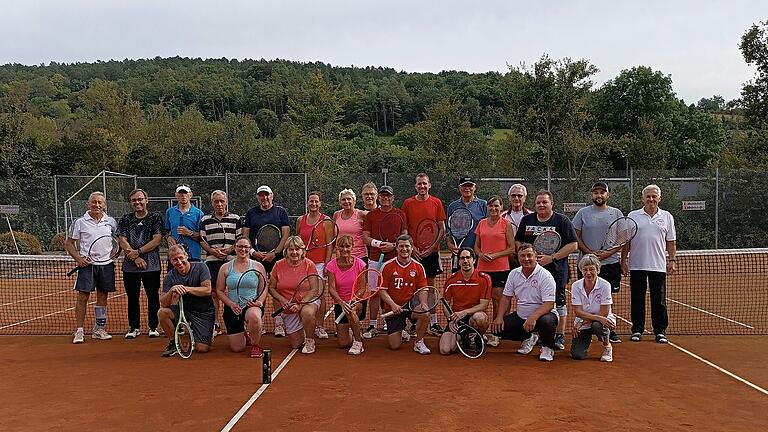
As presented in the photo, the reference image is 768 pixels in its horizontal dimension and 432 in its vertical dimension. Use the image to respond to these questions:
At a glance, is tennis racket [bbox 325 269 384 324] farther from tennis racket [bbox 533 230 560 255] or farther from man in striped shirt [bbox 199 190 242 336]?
tennis racket [bbox 533 230 560 255]

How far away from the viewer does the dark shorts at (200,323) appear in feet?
25.0

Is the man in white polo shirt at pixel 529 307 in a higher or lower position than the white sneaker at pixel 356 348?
higher

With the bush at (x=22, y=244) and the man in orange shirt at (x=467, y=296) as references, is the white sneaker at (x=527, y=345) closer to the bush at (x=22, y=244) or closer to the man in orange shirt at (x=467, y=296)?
the man in orange shirt at (x=467, y=296)

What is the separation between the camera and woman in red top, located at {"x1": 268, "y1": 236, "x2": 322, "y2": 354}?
7.55 metres

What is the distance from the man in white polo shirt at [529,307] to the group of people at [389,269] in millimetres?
11

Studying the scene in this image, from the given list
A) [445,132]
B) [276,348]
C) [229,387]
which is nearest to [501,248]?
[276,348]

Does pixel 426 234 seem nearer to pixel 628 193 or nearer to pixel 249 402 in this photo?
pixel 249 402

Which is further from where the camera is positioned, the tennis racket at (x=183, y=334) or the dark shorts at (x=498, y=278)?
the dark shorts at (x=498, y=278)

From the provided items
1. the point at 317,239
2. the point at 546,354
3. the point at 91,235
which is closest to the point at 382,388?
the point at 546,354

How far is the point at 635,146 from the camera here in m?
30.9

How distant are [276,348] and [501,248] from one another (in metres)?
2.78

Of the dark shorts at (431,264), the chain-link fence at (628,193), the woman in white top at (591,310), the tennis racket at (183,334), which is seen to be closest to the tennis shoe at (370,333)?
the dark shorts at (431,264)

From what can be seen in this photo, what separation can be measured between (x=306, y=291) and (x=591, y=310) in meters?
3.07

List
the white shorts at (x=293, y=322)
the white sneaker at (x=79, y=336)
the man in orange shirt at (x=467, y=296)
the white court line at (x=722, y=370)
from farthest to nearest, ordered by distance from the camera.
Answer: the white sneaker at (x=79, y=336)
the white shorts at (x=293, y=322)
the man in orange shirt at (x=467, y=296)
the white court line at (x=722, y=370)
